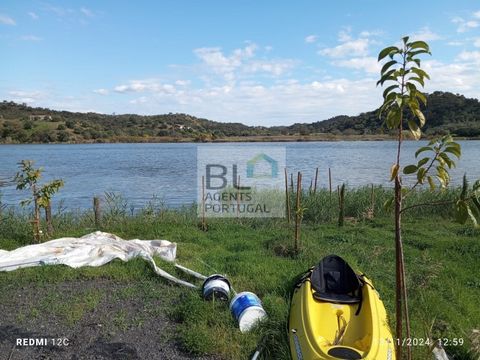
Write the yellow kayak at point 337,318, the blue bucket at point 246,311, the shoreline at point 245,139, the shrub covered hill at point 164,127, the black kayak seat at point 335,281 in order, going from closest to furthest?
the yellow kayak at point 337,318 → the black kayak seat at point 335,281 → the blue bucket at point 246,311 → the shrub covered hill at point 164,127 → the shoreline at point 245,139

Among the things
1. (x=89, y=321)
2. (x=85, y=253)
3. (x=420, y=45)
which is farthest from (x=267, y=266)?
(x=420, y=45)

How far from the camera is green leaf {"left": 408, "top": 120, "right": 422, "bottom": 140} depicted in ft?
7.59

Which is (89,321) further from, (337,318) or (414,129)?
(414,129)

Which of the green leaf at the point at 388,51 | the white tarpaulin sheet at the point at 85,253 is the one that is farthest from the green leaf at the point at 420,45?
the white tarpaulin sheet at the point at 85,253

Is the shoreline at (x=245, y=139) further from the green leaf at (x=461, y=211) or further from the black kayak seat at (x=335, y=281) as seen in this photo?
the green leaf at (x=461, y=211)

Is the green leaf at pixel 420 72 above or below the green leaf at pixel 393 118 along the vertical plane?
above

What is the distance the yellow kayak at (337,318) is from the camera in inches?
120

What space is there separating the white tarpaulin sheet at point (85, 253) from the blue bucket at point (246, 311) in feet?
4.14

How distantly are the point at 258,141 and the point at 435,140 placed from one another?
180 feet

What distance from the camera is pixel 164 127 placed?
61.5m

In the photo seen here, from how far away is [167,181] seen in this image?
70.8 ft

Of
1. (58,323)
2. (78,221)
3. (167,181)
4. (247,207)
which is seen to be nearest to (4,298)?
(58,323)

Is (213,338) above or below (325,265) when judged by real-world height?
below

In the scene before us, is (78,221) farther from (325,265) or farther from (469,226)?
(469,226)
